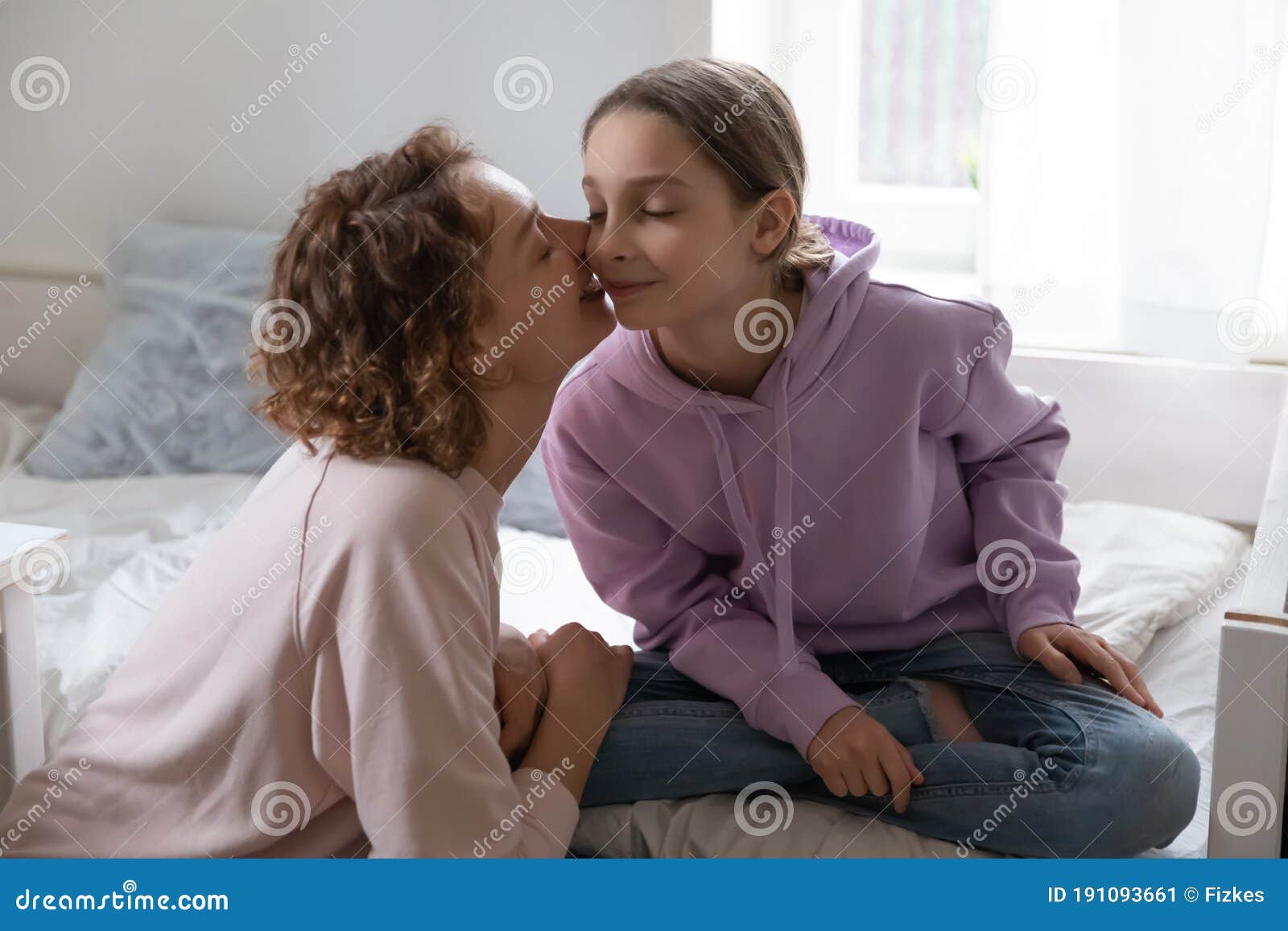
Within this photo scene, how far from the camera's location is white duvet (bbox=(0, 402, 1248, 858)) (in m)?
1.17

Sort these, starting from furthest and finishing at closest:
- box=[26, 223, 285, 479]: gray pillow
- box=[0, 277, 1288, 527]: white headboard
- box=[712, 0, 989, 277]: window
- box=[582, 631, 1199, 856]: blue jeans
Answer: box=[712, 0, 989, 277]: window → box=[26, 223, 285, 479]: gray pillow → box=[0, 277, 1288, 527]: white headboard → box=[582, 631, 1199, 856]: blue jeans

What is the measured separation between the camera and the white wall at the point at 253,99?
2.03 meters

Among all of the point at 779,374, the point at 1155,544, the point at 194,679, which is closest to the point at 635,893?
the point at 194,679

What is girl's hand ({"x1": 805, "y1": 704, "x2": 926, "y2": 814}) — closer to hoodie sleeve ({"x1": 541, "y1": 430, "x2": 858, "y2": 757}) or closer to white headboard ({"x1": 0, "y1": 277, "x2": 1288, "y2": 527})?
hoodie sleeve ({"x1": 541, "y1": 430, "x2": 858, "y2": 757})

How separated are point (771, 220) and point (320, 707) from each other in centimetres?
60

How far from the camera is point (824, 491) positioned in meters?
1.29

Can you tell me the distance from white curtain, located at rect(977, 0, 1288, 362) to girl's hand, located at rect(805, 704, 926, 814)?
0.96m

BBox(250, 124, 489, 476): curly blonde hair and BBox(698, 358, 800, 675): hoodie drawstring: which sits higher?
BBox(250, 124, 489, 476): curly blonde hair

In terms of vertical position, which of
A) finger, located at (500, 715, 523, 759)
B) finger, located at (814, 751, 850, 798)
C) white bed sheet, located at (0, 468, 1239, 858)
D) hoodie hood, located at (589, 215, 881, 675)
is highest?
hoodie hood, located at (589, 215, 881, 675)

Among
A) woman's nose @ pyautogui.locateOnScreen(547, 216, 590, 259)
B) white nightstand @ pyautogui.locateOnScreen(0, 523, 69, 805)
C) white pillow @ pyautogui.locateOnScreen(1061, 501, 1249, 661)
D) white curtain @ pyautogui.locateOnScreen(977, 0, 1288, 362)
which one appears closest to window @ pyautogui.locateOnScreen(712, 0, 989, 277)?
white curtain @ pyautogui.locateOnScreen(977, 0, 1288, 362)

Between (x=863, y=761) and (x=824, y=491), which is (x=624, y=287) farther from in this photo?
(x=863, y=761)

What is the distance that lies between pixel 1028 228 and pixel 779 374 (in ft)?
2.63

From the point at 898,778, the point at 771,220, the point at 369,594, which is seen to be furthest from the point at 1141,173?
the point at 369,594

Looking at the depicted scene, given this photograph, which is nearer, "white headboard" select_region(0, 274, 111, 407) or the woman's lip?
the woman's lip
